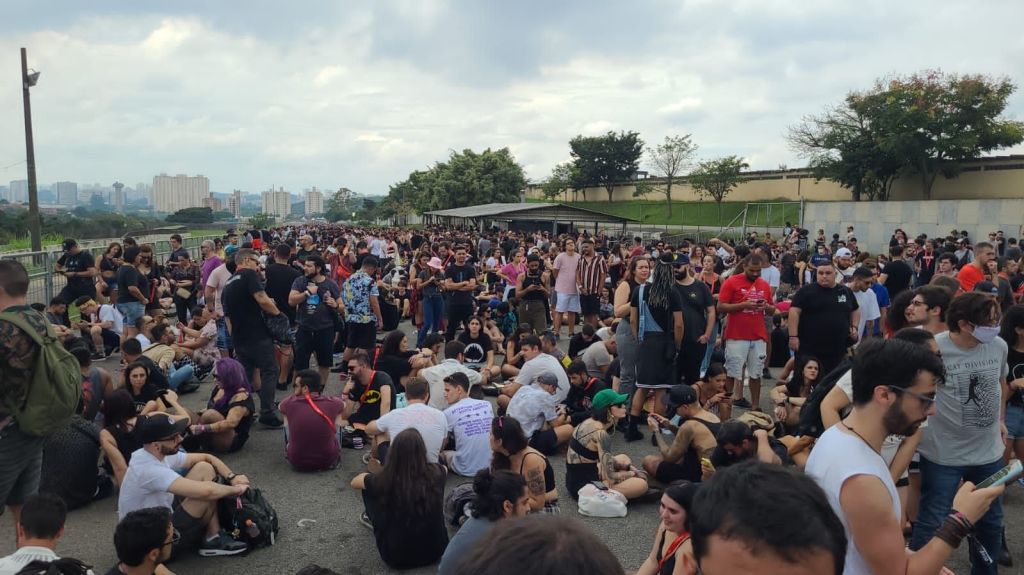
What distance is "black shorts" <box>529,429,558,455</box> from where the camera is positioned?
646 cm

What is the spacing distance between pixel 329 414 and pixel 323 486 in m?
0.61

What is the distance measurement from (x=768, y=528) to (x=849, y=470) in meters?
0.85

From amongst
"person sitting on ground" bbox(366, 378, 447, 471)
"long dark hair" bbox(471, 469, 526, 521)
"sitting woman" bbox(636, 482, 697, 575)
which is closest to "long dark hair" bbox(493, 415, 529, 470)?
"person sitting on ground" bbox(366, 378, 447, 471)

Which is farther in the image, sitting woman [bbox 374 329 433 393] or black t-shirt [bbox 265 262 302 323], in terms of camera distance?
black t-shirt [bbox 265 262 302 323]

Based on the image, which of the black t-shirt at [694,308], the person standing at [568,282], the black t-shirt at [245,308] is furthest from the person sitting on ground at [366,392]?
the person standing at [568,282]

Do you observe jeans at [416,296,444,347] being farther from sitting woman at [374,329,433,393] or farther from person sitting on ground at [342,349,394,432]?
person sitting on ground at [342,349,394,432]

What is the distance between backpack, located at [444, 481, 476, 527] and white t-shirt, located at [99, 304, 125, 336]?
7.71 meters

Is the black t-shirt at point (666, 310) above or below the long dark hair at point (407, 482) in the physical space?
above

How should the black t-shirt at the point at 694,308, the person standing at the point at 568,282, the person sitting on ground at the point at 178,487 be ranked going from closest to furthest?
the person sitting on ground at the point at 178,487
the black t-shirt at the point at 694,308
the person standing at the point at 568,282

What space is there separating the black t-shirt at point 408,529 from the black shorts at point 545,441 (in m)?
2.02

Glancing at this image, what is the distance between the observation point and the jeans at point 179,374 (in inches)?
330

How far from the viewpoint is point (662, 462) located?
565cm

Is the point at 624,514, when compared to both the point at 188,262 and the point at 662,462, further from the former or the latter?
the point at 188,262

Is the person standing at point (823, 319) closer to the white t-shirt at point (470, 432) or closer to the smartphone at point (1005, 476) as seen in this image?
the white t-shirt at point (470, 432)
